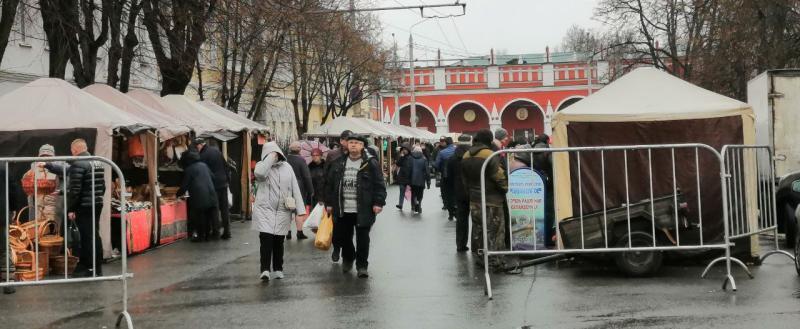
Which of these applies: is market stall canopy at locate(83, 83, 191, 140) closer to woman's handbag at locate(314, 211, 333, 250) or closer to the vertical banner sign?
woman's handbag at locate(314, 211, 333, 250)

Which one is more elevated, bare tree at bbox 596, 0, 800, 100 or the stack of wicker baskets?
bare tree at bbox 596, 0, 800, 100

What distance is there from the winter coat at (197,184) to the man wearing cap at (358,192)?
5.53m

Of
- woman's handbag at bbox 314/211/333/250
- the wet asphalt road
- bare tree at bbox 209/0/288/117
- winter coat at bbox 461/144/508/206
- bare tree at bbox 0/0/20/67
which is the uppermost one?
bare tree at bbox 209/0/288/117

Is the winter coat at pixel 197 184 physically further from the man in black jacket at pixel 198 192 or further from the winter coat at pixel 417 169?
the winter coat at pixel 417 169

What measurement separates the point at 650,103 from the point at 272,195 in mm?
4692

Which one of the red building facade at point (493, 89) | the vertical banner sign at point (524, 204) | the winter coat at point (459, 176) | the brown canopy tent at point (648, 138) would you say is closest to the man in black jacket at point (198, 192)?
the winter coat at point (459, 176)

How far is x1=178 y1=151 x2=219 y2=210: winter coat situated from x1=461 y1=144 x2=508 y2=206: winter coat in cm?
627

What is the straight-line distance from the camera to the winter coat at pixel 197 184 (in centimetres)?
1756

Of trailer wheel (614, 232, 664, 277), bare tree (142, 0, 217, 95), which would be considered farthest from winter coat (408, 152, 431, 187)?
trailer wheel (614, 232, 664, 277)

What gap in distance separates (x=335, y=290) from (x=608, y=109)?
4118 mm

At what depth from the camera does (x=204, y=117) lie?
21562mm

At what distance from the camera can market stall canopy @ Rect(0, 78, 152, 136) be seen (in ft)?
48.1

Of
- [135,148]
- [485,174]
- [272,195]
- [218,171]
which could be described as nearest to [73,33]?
A: [135,148]

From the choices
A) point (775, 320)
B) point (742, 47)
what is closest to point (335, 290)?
point (775, 320)
